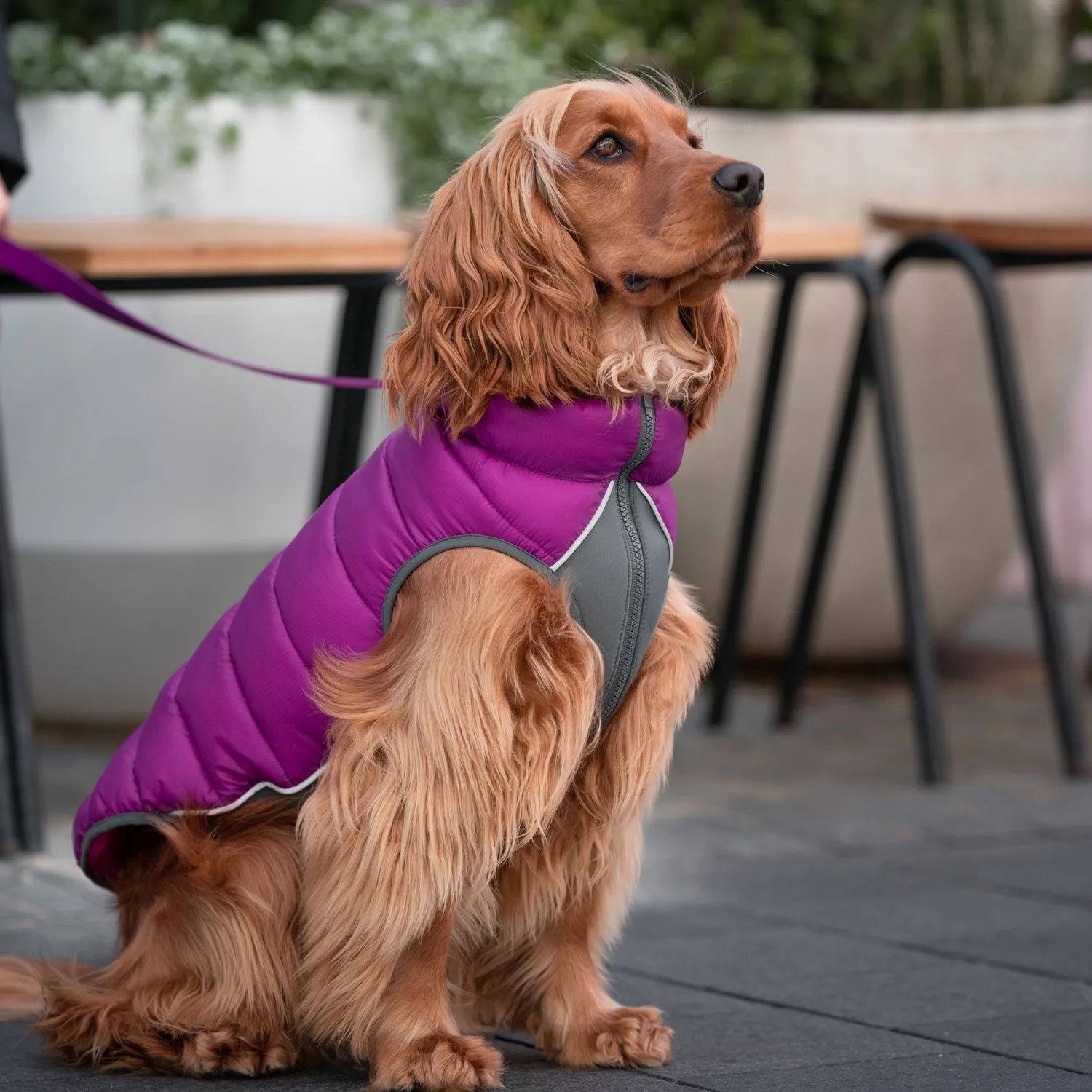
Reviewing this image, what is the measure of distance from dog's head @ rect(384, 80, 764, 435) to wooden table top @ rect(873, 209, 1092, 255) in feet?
7.62

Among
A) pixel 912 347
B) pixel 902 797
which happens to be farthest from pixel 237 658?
pixel 912 347

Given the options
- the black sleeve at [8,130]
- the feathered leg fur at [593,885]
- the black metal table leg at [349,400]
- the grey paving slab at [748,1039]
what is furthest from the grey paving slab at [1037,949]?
the black sleeve at [8,130]

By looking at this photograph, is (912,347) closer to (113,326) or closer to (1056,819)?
(1056,819)

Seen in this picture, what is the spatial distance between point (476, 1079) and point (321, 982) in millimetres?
248

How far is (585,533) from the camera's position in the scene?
91.3 inches

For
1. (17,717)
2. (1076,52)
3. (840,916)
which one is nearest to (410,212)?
(17,717)

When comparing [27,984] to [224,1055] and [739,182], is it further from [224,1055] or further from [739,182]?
[739,182]

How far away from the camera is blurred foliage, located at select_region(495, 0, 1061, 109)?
5.47 m

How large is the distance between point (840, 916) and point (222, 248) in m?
1.88

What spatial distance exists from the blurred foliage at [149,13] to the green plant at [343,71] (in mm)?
119

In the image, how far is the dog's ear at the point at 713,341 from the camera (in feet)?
8.04

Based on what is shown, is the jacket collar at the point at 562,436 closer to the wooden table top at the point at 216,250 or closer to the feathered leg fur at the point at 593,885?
the feathered leg fur at the point at 593,885

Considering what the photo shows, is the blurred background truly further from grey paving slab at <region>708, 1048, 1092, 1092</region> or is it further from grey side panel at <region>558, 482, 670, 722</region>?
grey paving slab at <region>708, 1048, 1092, 1092</region>

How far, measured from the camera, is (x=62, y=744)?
4895 mm
